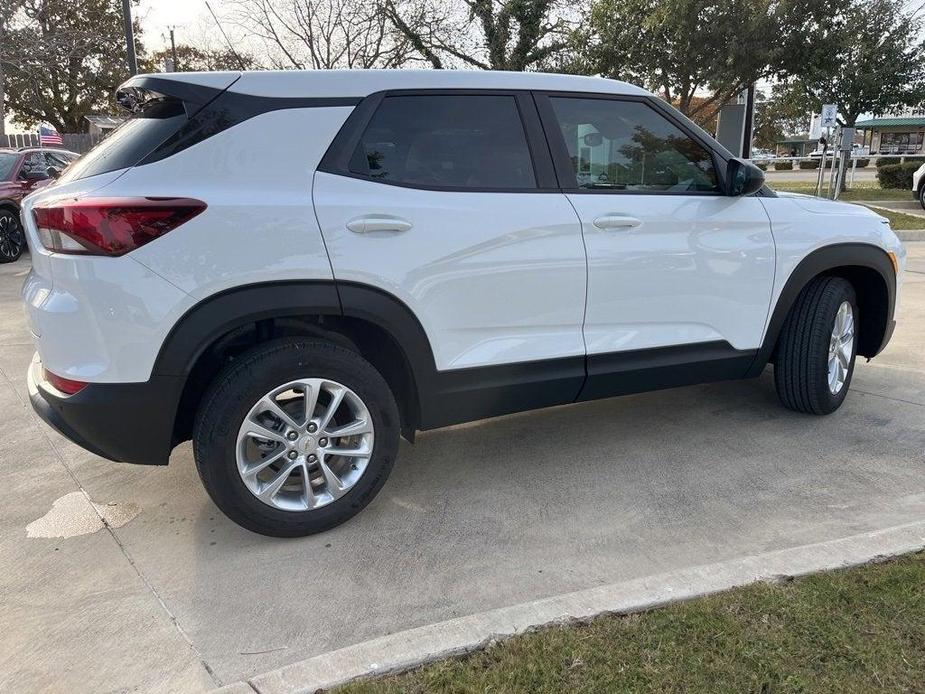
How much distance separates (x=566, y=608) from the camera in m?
2.36

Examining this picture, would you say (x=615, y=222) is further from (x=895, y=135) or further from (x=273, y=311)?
(x=895, y=135)

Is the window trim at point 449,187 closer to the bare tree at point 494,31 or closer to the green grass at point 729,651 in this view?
the green grass at point 729,651

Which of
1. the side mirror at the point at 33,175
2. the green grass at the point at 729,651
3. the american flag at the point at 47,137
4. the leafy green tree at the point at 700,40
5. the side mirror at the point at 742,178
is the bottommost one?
the green grass at the point at 729,651

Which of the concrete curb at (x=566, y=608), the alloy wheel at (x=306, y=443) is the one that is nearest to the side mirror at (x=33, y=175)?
the alloy wheel at (x=306, y=443)

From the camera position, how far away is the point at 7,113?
34.9m

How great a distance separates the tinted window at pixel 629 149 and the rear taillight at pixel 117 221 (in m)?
1.70

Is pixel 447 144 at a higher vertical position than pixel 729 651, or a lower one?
higher

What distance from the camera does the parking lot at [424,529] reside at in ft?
7.86

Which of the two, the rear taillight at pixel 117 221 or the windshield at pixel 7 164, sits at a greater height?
the windshield at pixel 7 164

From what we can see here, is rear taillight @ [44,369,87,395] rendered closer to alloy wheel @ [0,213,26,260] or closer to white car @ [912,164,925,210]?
alloy wheel @ [0,213,26,260]

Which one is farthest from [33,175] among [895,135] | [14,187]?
[895,135]

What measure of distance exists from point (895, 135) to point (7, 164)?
2947 inches

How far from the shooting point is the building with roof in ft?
192

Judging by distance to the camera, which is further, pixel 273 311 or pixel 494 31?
pixel 494 31
